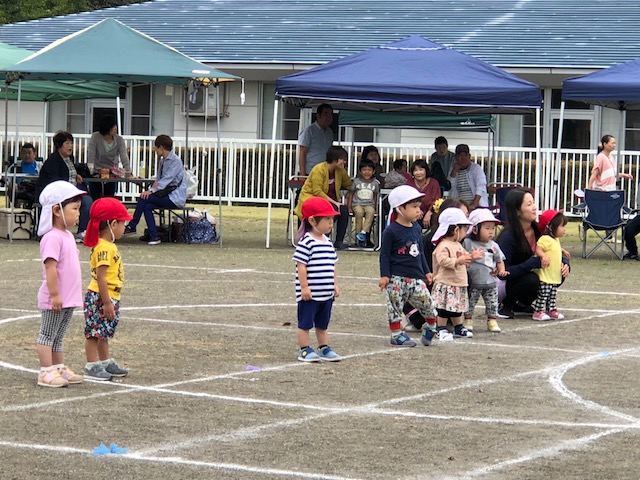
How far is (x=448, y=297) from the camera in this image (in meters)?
11.6

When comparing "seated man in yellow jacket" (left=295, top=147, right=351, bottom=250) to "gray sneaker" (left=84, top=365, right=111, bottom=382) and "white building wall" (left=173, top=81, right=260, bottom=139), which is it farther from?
"white building wall" (left=173, top=81, right=260, bottom=139)

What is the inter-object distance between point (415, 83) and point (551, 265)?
6.58 meters

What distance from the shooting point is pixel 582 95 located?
62.8ft

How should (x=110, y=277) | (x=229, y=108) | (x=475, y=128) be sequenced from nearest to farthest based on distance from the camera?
1. (x=110, y=277)
2. (x=475, y=128)
3. (x=229, y=108)

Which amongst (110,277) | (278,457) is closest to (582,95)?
(110,277)

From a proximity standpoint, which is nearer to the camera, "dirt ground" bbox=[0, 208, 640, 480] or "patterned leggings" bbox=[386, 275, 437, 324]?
"dirt ground" bbox=[0, 208, 640, 480]

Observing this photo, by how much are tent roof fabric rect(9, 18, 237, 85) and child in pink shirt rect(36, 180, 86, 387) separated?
10734mm

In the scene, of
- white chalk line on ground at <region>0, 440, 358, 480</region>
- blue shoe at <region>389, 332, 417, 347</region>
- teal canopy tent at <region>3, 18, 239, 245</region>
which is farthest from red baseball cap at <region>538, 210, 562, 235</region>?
teal canopy tent at <region>3, 18, 239, 245</region>

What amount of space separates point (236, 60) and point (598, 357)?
778 inches

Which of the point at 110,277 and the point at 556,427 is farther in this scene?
the point at 110,277

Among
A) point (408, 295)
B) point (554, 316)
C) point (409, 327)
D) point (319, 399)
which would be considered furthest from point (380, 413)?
point (554, 316)

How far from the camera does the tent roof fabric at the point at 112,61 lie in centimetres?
1975

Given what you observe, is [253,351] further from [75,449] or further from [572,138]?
[572,138]

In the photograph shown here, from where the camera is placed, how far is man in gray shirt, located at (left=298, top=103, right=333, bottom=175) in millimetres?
20781
